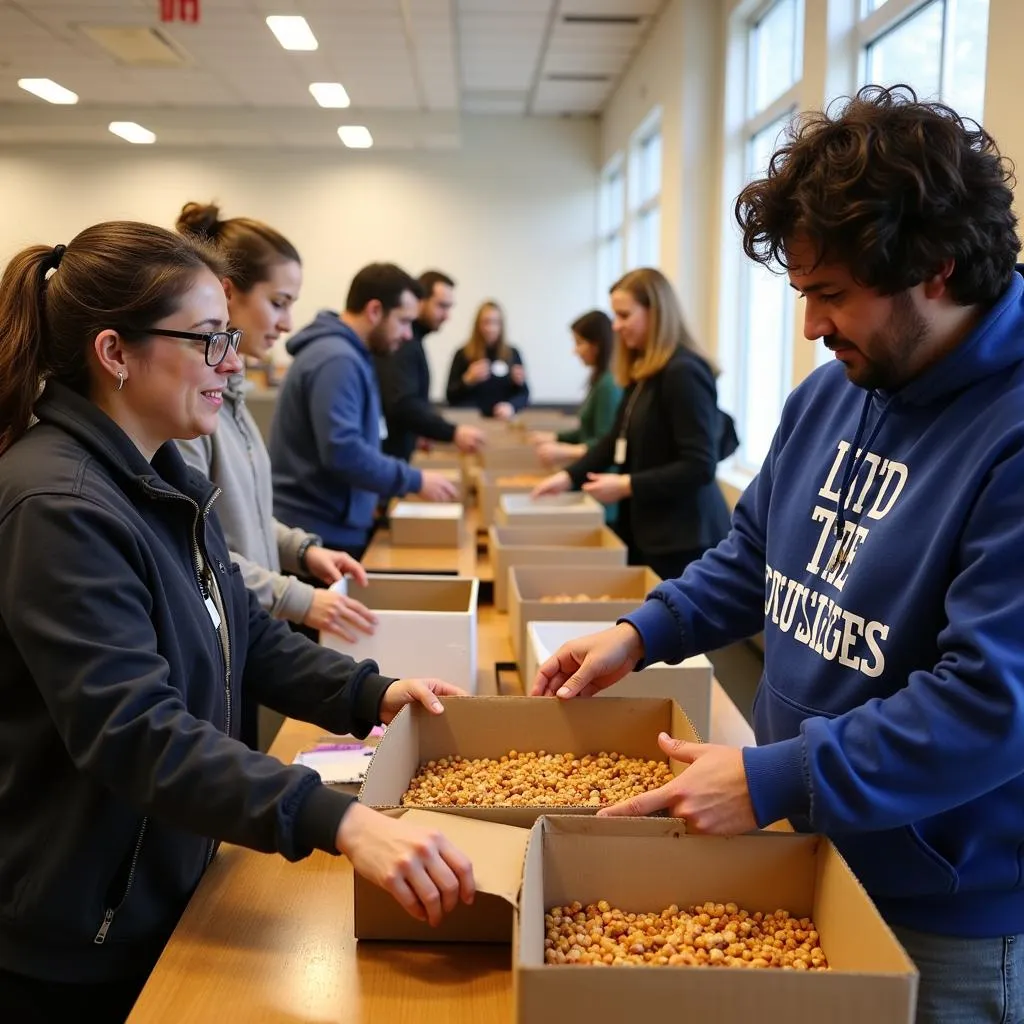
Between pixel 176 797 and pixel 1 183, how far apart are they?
7.60ft

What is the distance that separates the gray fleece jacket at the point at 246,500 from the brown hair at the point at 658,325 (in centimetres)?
148

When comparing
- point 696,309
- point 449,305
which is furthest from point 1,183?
point 696,309

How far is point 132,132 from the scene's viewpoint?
986cm

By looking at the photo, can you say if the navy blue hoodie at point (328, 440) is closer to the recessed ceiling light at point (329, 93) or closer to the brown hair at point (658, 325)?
the brown hair at point (658, 325)

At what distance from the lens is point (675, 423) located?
3.40 meters

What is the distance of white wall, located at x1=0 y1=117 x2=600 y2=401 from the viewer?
1104cm

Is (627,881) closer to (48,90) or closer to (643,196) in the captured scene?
(48,90)

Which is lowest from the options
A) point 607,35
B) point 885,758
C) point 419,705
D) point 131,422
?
point 419,705

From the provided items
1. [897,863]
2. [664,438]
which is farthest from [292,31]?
[897,863]

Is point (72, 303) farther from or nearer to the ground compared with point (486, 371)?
farther from the ground

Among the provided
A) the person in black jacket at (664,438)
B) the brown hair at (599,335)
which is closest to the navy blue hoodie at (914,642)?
the person in black jacket at (664,438)

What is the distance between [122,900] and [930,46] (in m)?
3.80

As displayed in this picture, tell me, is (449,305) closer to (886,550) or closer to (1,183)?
(1,183)

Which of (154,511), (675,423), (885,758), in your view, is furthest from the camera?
(675,423)
